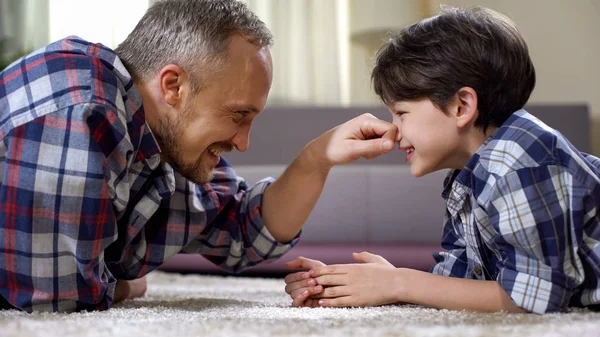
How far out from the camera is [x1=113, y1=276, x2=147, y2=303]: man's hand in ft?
3.95

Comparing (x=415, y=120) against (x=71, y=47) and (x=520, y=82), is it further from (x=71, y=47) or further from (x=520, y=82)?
(x=71, y=47)

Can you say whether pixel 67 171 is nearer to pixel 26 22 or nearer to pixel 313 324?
pixel 313 324

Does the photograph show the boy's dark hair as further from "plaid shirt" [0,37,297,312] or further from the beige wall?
the beige wall

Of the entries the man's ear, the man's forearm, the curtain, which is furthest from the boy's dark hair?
the curtain

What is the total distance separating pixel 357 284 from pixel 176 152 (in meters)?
0.42

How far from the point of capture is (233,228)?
1.32m

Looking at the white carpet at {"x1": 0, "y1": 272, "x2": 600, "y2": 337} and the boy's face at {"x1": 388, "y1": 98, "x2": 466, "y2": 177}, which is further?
the boy's face at {"x1": 388, "y1": 98, "x2": 466, "y2": 177}

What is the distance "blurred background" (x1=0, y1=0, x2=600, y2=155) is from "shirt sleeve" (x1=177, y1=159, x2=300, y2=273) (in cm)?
181

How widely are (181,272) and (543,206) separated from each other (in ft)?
5.19

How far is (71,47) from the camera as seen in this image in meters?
1.02

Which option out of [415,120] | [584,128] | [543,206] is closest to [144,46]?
[415,120]

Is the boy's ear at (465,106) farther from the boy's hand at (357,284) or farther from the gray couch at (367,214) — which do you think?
the gray couch at (367,214)

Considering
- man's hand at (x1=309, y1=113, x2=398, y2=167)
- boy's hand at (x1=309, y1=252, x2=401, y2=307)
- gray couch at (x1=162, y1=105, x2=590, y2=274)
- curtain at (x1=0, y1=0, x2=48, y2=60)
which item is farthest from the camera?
curtain at (x1=0, y1=0, x2=48, y2=60)

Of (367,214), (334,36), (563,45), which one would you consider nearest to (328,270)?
(367,214)
